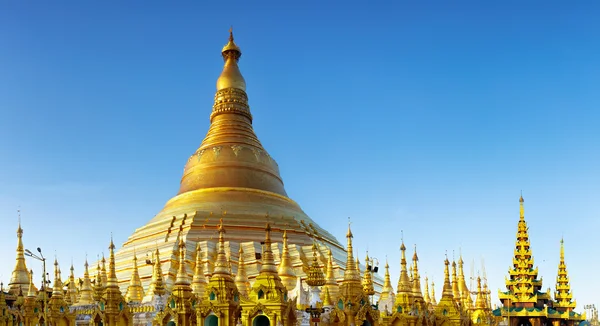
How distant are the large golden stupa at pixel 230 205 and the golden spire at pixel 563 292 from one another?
46.8 ft

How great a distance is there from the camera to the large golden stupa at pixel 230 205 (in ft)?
124

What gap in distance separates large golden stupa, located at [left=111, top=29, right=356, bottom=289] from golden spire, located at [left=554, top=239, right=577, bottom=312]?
46.8ft

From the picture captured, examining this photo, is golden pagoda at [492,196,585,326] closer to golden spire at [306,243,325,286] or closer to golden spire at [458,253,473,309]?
golden spire at [458,253,473,309]

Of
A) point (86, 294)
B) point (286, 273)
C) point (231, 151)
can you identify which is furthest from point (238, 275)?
point (231, 151)

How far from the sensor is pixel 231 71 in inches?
1932

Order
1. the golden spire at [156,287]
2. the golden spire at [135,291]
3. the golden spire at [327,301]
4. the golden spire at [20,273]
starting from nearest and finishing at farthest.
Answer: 1. the golden spire at [327,301]
2. the golden spire at [156,287]
3. the golden spire at [135,291]
4. the golden spire at [20,273]

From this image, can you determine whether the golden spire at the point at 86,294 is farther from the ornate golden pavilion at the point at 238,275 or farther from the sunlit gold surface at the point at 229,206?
the sunlit gold surface at the point at 229,206

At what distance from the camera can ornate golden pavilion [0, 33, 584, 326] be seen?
23.3 m

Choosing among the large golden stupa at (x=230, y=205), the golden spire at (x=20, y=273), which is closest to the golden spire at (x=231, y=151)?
the large golden stupa at (x=230, y=205)

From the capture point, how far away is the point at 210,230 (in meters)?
39.6

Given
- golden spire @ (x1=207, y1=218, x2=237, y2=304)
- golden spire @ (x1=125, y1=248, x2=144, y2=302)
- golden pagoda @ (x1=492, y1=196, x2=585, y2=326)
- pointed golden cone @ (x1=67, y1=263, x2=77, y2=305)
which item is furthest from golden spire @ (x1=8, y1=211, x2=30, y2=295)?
golden pagoda @ (x1=492, y1=196, x2=585, y2=326)

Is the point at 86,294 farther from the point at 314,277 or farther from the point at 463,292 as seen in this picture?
the point at 463,292

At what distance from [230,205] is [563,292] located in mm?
21957

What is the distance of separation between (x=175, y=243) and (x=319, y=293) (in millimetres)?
11067
